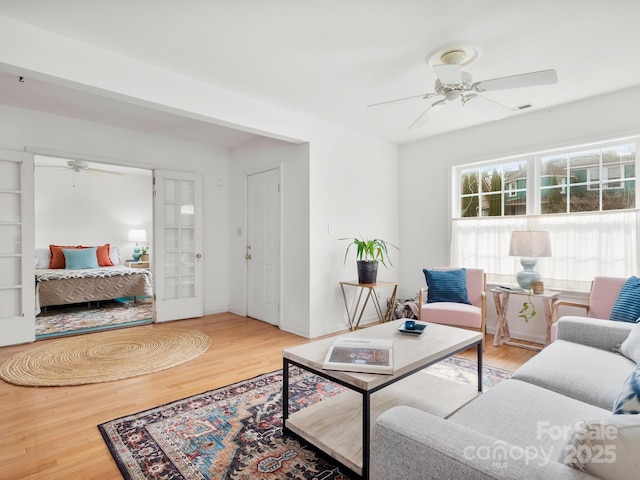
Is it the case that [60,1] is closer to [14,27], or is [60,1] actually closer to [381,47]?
[14,27]

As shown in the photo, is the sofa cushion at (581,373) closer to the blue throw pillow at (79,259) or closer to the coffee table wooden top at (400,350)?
the coffee table wooden top at (400,350)

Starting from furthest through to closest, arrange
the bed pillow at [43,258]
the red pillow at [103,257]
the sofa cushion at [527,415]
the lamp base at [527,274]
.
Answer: the red pillow at [103,257]
the bed pillow at [43,258]
the lamp base at [527,274]
the sofa cushion at [527,415]

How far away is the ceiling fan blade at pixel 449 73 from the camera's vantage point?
7.63 ft

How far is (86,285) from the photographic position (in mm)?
5535

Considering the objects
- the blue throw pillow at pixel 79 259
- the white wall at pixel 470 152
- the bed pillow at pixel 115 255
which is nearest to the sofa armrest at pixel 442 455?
the white wall at pixel 470 152

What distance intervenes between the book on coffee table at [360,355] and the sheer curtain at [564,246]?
265cm

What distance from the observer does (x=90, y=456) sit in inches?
74.6

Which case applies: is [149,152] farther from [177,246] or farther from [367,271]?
[367,271]

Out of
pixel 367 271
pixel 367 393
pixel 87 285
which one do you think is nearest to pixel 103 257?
pixel 87 285

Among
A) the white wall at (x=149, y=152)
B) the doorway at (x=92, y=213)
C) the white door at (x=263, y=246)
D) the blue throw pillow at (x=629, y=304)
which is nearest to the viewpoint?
the blue throw pillow at (x=629, y=304)

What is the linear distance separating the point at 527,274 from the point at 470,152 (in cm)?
165

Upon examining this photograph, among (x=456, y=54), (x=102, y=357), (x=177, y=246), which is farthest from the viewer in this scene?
(x=177, y=246)

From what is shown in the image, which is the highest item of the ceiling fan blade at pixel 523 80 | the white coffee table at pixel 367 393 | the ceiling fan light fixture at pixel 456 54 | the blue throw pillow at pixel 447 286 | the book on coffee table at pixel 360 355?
the ceiling fan light fixture at pixel 456 54

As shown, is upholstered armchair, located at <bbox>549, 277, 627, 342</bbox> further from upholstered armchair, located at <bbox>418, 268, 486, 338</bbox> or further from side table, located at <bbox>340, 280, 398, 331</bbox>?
side table, located at <bbox>340, 280, 398, 331</bbox>
